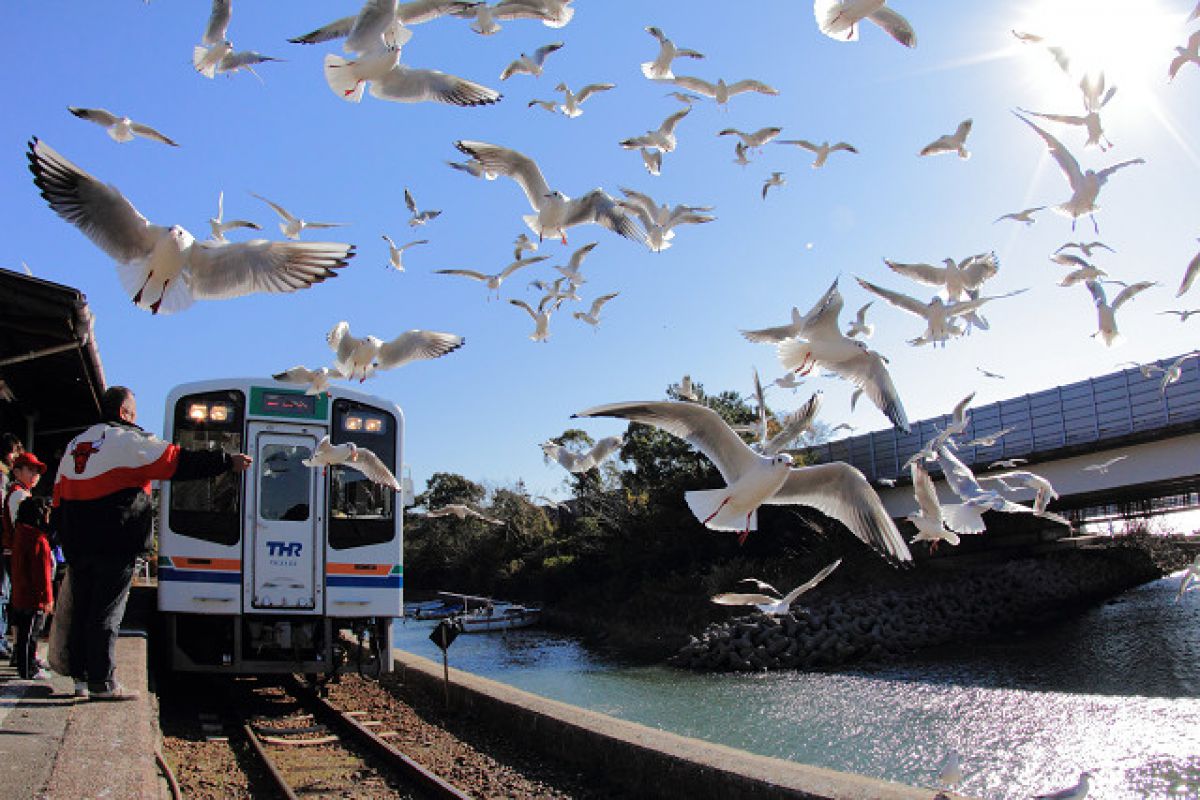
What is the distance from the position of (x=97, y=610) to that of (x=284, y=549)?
381 cm

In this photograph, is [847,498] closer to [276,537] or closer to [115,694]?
[115,694]

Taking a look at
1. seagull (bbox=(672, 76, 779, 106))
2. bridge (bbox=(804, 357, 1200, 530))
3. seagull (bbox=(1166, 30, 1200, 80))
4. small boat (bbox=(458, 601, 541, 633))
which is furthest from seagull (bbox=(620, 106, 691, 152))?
small boat (bbox=(458, 601, 541, 633))

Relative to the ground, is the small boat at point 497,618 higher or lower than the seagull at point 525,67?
lower

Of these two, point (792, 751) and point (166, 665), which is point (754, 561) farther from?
point (166, 665)

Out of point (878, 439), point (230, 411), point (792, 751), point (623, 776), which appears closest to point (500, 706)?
point (623, 776)

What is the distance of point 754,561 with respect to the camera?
2817 cm

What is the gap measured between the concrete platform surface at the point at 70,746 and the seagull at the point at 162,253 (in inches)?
82.1

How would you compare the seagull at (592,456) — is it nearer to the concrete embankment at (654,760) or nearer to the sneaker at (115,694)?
the concrete embankment at (654,760)

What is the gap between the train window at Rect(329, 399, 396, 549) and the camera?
8.97 m

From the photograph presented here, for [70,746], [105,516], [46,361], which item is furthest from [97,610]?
[46,361]

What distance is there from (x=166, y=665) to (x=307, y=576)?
56.3 inches

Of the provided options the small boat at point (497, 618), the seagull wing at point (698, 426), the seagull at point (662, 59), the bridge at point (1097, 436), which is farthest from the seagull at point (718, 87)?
the small boat at point (497, 618)

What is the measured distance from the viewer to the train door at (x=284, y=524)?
862cm

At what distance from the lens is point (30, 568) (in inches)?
242
